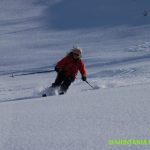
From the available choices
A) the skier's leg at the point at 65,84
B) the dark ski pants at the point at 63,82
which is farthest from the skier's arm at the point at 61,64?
the skier's leg at the point at 65,84

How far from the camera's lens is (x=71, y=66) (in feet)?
34.6

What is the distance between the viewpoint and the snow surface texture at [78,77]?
4.95 m

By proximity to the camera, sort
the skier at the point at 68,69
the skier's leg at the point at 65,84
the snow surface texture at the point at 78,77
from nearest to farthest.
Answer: the snow surface texture at the point at 78,77
the skier at the point at 68,69
the skier's leg at the point at 65,84

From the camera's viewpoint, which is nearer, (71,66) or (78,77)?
(71,66)

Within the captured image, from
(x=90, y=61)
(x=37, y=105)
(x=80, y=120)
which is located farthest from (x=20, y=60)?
(x=80, y=120)

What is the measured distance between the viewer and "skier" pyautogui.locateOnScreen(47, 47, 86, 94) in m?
10.5

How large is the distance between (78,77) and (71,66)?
4.73 meters

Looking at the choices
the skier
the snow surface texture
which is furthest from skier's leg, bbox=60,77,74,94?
the snow surface texture

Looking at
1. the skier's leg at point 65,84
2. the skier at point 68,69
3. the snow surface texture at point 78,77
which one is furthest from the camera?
the skier's leg at point 65,84

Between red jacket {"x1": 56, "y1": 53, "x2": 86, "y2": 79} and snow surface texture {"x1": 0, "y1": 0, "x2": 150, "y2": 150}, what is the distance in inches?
25.6

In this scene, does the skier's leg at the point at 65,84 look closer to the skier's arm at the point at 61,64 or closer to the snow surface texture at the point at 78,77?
the skier's arm at the point at 61,64

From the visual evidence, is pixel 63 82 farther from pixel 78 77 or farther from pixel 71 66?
pixel 78 77

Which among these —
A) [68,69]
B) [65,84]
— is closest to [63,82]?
[65,84]

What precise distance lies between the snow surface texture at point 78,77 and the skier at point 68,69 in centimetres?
54
